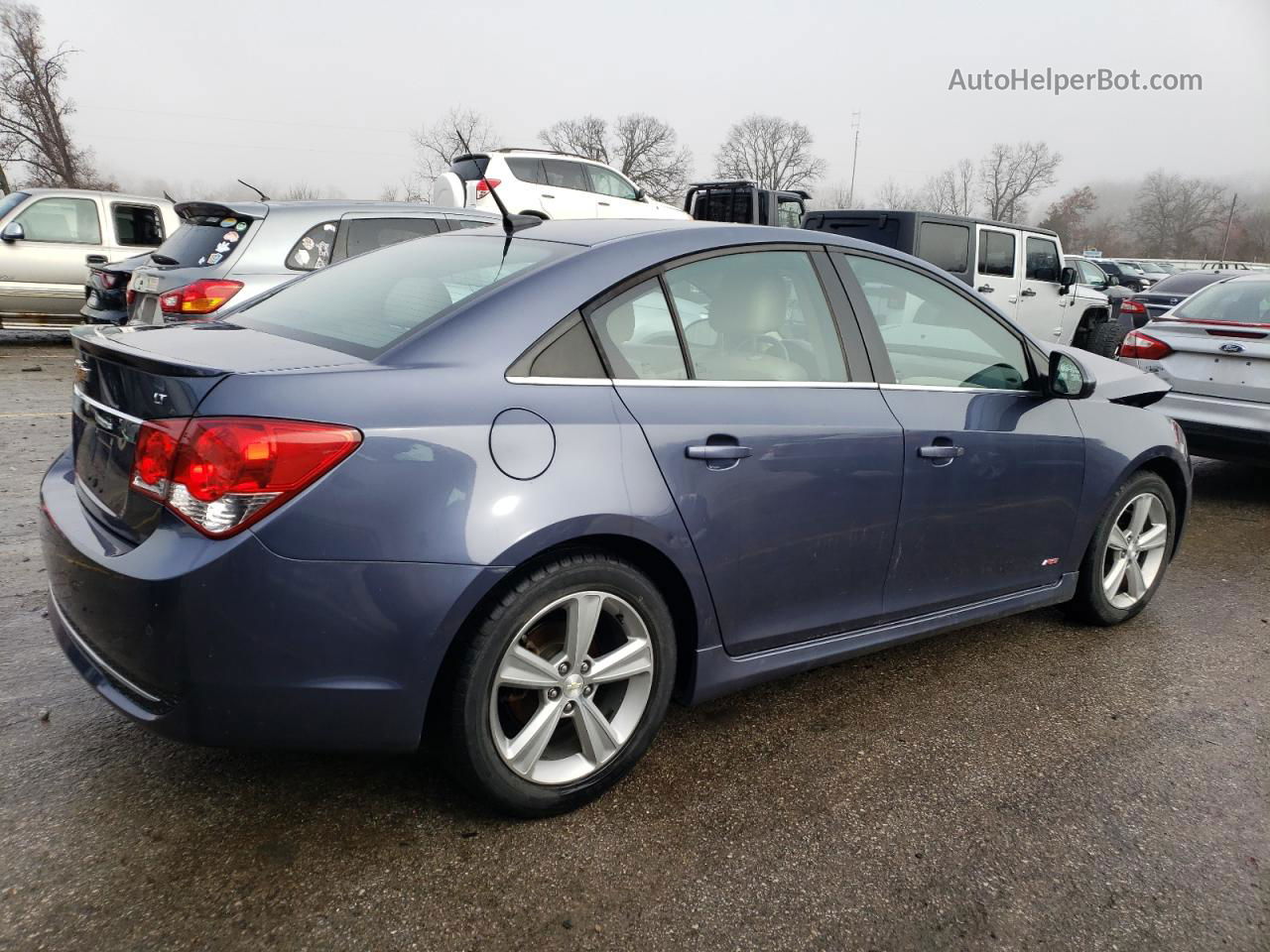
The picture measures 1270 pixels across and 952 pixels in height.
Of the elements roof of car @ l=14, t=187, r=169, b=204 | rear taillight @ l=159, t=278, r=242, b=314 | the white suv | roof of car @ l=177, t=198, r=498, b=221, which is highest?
the white suv

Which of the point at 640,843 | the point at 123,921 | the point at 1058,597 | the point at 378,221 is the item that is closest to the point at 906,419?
the point at 1058,597

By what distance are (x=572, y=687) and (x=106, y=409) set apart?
4.38 feet

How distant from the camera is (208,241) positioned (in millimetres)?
6797

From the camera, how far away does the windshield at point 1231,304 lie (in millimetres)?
6461

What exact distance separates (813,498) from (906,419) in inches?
19.6

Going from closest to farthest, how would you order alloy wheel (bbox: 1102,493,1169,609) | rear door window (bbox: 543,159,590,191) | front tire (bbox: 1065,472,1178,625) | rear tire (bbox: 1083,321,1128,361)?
front tire (bbox: 1065,472,1178,625), alloy wheel (bbox: 1102,493,1169,609), rear tire (bbox: 1083,321,1128,361), rear door window (bbox: 543,159,590,191)

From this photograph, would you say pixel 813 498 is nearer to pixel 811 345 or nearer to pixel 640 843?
pixel 811 345

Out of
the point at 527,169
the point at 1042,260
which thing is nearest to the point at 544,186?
the point at 527,169

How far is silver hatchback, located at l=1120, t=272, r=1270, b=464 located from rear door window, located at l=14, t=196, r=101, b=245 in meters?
11.5

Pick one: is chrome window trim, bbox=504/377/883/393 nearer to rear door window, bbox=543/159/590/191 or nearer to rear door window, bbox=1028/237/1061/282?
rear door window, bbox=1028/237/1061/282

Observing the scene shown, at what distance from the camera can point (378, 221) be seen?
7.04 m

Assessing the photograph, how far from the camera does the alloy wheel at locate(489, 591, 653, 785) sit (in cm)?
239

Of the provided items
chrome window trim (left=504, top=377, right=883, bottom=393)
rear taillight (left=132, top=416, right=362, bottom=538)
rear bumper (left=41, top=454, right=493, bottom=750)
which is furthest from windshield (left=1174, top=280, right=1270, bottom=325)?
rear taillight (left=132, top=416, right=362, bottom=538)

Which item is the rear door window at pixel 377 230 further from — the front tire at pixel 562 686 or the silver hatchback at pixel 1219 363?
the silver hatchback at pixel 1219 363
